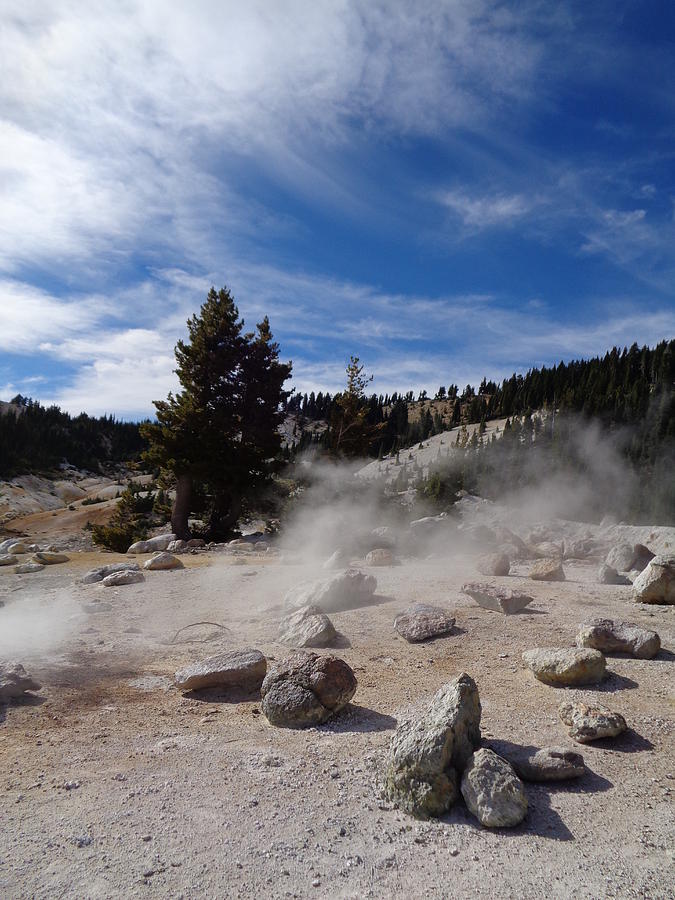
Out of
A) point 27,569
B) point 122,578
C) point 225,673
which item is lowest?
point 27,569

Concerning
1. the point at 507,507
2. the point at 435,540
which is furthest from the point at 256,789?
the point at 507,507

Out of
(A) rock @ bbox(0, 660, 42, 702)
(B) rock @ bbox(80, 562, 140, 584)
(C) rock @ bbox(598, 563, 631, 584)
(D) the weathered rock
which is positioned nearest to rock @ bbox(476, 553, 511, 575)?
(C) rock @ bbox(598, 563, 631, 584)

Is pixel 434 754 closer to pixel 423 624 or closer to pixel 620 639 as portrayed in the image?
pixel 620 639

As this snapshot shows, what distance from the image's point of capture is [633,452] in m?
24.7

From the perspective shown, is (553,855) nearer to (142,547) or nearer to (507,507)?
(142,547)

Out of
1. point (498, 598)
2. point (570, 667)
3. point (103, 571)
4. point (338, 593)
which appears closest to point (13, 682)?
point (338, 593)

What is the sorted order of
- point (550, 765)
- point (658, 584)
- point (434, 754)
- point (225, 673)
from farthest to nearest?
1. point (658, 584)
2. point (225, 673)
3. point (550, 765)
4. point (434, 754)

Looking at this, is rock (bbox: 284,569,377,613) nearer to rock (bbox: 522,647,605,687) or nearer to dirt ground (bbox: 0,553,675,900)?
dirt ground (bbox: 0,553,675,900)

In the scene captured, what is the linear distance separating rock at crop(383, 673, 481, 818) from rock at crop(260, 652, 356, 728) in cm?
95

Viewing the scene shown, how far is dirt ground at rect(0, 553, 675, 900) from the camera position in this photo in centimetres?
250

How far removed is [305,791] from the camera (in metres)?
3.25

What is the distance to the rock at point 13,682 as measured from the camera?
4.61m

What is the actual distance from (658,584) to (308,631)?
4.99 meters

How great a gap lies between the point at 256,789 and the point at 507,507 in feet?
64.9
